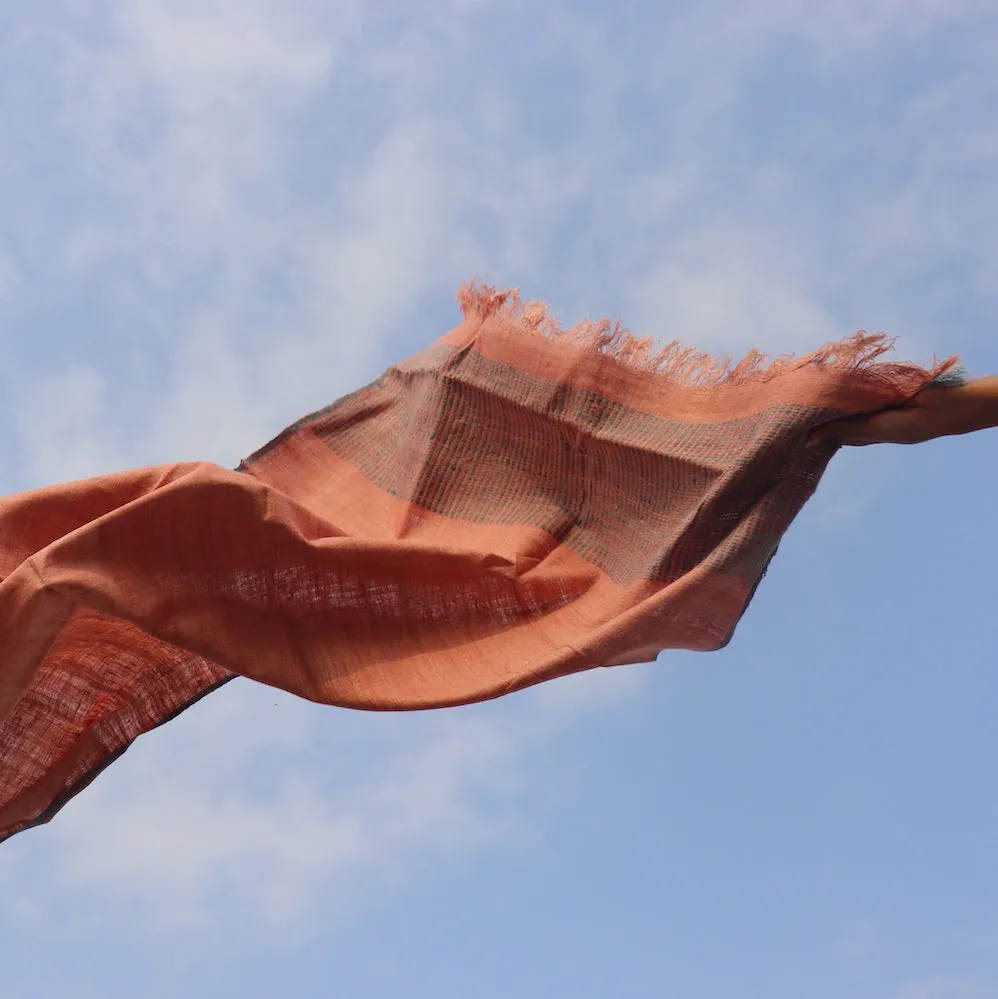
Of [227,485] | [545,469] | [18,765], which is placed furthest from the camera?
[545,469]

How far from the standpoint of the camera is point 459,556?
237 centimetres

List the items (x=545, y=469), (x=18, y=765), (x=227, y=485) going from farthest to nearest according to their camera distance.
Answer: (x=545, y=469) < (x=18, y=765) < (x=227, y=485)

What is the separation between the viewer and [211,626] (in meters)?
2.16

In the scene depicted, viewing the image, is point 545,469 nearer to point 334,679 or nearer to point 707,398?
point 707,398

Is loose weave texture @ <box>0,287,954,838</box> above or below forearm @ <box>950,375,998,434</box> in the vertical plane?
above

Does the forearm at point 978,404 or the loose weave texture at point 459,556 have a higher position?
the loose weave texture at point 459,556

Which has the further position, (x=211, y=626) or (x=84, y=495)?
(x=84, y=495)

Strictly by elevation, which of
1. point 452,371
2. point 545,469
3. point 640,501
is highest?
point 452,371

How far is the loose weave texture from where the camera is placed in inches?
83.7

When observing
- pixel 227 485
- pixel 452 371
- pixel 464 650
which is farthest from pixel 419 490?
pixel 227 485

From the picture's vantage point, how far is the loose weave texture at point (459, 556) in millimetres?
2125

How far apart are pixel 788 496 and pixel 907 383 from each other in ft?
0.89

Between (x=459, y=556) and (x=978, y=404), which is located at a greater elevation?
(x=459, y=556)

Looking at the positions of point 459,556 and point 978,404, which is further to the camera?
point 459,556
